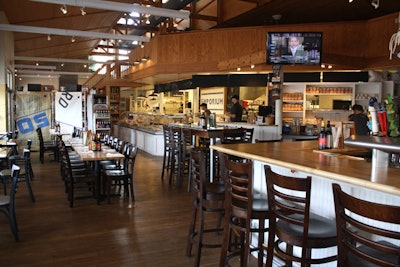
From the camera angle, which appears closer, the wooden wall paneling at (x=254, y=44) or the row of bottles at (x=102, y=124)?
the wooden wall paneling at (x=254, y=44)

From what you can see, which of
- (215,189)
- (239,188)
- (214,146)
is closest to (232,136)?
(214,146)

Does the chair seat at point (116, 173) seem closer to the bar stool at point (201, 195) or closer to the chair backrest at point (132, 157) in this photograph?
the chair backrest at point (132, 157)

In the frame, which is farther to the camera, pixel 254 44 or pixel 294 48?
pixel 254 44

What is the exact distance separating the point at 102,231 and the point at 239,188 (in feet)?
7.52

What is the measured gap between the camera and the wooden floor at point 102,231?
351 cm

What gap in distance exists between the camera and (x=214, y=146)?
3.86 m

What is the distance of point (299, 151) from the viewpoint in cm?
339

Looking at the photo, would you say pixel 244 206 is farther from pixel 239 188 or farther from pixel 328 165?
pixel 328 165

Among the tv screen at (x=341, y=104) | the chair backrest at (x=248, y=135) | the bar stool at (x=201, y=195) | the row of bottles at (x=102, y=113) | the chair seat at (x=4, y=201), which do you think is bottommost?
the chair seat at (x=4, y=201)

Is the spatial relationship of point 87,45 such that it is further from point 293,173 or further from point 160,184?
point 293,173

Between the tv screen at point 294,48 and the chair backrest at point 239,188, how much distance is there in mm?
4765

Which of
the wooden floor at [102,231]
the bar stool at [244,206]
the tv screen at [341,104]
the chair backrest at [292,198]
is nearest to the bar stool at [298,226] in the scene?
the chair backrest at [292,198]

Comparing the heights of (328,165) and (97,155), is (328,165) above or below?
above

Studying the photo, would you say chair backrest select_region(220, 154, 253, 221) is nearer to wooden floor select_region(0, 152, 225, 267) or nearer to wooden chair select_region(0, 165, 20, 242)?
wooden floor select_region(0, 152, 225, 267)
